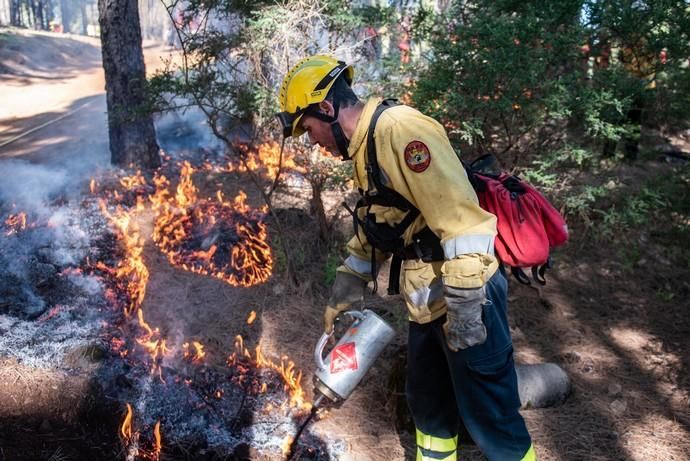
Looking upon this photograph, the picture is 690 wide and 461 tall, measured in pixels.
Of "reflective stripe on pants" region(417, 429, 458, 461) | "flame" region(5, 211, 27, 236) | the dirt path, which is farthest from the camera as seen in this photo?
the dirt path

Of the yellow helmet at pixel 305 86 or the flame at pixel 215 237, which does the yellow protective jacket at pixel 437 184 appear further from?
the flame at pixel 215 237

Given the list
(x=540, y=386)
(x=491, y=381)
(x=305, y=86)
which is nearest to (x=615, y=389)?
(x=540, y=386)

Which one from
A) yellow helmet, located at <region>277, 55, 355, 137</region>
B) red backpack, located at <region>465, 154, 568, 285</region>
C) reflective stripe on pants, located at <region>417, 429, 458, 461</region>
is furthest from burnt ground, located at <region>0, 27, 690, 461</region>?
yellow helmet, located at <region>277, 55, 355, 137</region>

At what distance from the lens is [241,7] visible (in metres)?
5.33

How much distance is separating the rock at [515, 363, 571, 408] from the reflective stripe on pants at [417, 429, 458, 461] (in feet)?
3.83

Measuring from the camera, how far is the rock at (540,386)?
398 cm

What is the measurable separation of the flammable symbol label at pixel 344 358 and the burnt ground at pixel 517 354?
1090 millimetres

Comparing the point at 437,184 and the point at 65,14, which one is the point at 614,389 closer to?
the point at 437,184

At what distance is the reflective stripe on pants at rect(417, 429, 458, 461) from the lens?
300 cm

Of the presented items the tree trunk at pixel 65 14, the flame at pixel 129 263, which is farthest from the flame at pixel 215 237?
the tree trunk at pixel 65 14

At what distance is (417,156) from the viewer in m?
2.16

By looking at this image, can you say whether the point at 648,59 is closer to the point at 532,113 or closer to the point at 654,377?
the point at 532,113

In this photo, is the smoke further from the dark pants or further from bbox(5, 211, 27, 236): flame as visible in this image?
the dark pants

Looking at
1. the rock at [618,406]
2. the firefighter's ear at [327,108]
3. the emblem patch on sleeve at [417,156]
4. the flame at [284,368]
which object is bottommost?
the flame at [284,368]
